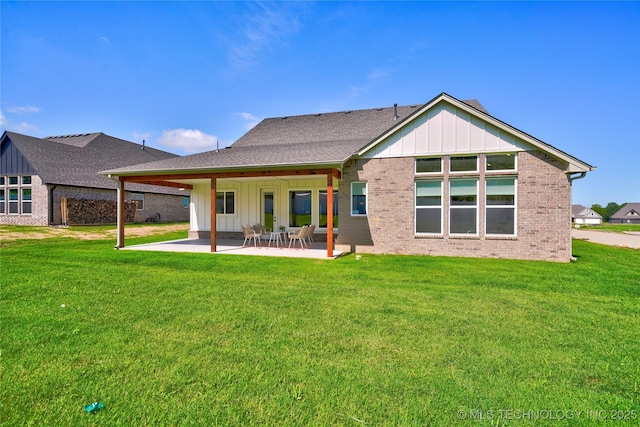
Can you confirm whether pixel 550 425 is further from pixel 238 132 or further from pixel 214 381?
pixel 238 132

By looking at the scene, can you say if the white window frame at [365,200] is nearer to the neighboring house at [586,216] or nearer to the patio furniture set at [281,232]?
the patio furniture set at [281,232]

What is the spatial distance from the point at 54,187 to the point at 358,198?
2349 centimetres

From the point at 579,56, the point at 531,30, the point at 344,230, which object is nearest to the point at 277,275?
the point at 344,230

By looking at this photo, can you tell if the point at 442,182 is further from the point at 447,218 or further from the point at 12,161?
the point at 12,161

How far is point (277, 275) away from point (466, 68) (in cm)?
1302

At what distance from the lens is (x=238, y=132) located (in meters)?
21.8

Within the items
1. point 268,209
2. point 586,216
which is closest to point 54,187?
point 268,209

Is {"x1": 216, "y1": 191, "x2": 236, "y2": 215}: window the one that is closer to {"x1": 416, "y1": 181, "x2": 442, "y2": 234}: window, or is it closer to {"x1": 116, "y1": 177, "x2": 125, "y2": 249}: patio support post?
{"x1": 116, "y1": 177, "x2": 125, "y2": 249}: patio support post

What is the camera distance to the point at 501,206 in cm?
1048

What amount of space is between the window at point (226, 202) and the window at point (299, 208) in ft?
10.9

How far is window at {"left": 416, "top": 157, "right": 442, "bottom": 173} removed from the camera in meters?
11.1

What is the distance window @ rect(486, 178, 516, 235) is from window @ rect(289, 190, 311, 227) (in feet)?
26.2

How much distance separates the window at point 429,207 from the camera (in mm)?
11094

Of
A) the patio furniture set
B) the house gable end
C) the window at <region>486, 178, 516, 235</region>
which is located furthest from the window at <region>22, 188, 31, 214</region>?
the window at <region>486, 178, 516, 235</region>
